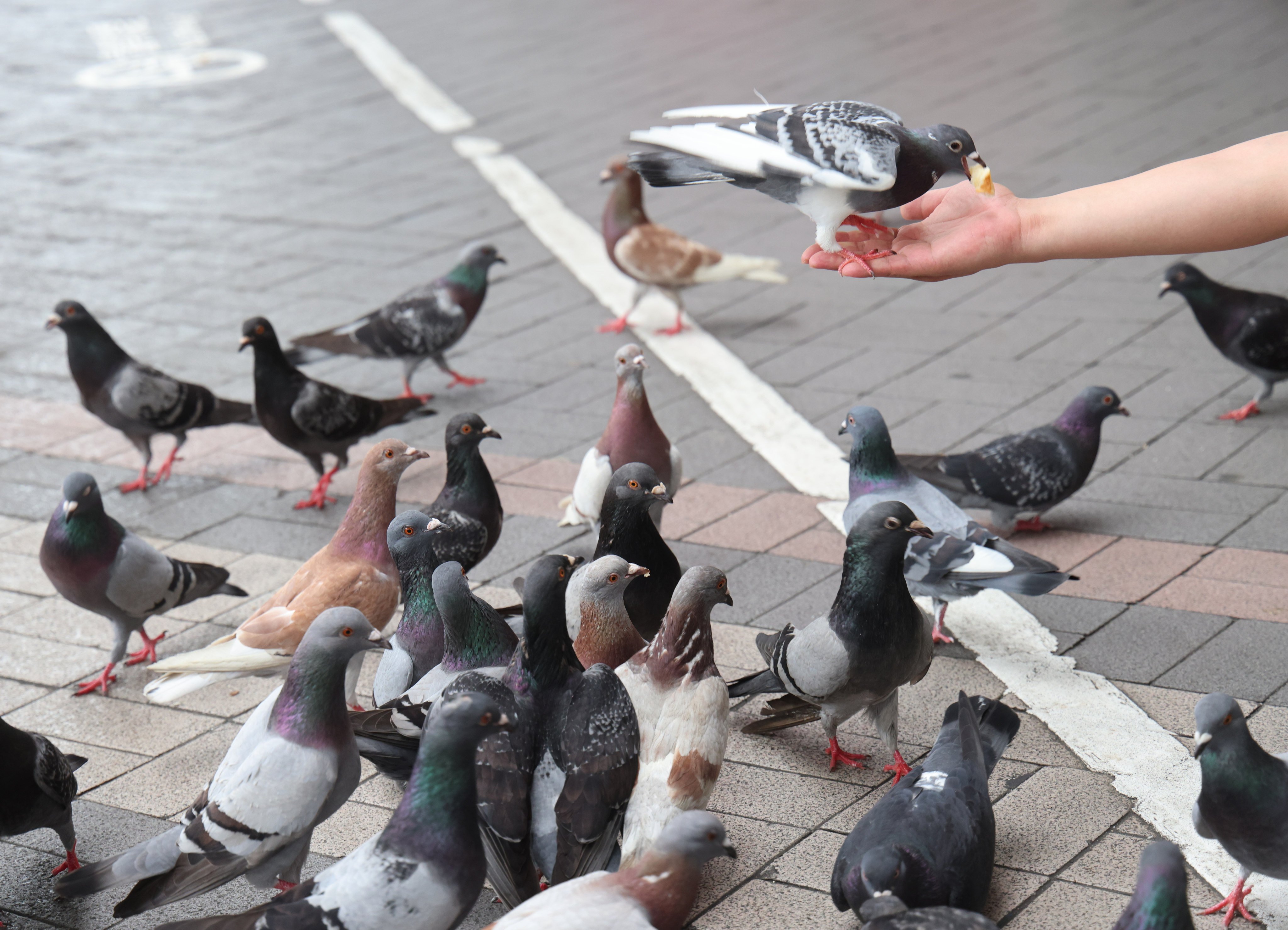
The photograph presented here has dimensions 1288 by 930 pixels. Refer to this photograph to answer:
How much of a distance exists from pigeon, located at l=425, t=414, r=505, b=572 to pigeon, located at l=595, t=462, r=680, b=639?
1.98 ft

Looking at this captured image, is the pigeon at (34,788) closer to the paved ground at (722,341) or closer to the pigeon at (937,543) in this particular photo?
the paved ground at (722,341)

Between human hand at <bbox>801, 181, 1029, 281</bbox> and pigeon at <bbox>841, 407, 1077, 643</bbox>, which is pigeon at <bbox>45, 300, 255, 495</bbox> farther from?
human hand at <bbox>801, 181, 1029, 281</bbox>

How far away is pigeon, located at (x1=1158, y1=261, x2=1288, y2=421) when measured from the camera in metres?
5.32

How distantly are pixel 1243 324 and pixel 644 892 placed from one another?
4.10 meters

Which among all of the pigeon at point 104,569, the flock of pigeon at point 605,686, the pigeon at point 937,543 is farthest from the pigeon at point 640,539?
the pigeon at point 104,569

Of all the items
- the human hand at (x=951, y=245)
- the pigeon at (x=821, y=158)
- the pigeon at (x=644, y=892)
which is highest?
the pigeon at (x=821, y=158)

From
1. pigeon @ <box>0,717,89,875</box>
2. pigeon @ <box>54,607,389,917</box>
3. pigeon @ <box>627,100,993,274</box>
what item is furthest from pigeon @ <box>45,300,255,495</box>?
pigeon @ <box>627,100,993,274</box>

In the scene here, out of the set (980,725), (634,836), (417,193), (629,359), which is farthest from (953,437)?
(417,193)

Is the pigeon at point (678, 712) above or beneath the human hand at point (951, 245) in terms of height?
beneath

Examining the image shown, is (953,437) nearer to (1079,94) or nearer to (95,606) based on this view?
(95,606)

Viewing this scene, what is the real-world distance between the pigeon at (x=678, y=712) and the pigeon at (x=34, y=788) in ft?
4.75

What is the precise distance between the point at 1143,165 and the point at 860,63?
11.4ft

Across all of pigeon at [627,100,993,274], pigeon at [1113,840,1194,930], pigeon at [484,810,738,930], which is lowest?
pigeon at [484,810,738,930]

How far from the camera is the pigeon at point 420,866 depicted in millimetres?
2551
